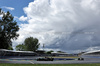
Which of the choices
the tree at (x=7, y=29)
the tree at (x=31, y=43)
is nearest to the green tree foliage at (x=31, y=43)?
the tree at (x=31, y=43)

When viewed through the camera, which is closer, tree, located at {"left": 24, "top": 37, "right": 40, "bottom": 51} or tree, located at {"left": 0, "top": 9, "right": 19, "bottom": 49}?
tree, located at {"left": 0, "top": 9, "right": 19, "bottom": 49}

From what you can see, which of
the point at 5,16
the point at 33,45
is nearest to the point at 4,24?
the point at 5,16

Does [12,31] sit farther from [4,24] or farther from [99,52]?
[99,52]

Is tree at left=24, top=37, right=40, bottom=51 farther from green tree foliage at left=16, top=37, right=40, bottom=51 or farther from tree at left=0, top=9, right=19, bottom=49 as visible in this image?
tree at left=0, top=9, right=19, bottom=49

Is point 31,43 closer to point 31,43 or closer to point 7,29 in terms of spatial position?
point 31,43

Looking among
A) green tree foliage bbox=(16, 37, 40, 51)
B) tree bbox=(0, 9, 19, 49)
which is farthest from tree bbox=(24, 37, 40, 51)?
tree bbox=(0, 9, 19, 49)

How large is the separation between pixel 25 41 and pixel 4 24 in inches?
3466

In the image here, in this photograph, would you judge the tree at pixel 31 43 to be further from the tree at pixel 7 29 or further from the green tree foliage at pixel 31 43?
the tree at pixel 7 29

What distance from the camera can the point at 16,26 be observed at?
44625mm

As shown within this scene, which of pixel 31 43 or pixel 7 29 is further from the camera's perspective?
pixel 31 43

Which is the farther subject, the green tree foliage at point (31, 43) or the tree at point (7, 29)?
the green tree foliage at point (31, 43)

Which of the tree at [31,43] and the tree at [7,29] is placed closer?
the tree at [7,29]

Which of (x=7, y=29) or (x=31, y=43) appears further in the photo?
(x=31, y=43)

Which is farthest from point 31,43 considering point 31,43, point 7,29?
point 7,29
